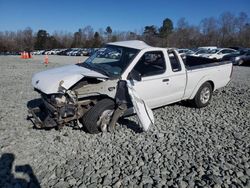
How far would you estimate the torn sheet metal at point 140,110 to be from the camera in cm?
464

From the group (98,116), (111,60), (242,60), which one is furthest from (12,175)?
(242,60)

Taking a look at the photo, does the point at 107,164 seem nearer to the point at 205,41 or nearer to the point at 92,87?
the point at 92,87

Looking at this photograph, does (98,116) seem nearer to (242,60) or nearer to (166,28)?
(242,60)

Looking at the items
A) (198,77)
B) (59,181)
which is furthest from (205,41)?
(59,181)

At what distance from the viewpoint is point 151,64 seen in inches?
227

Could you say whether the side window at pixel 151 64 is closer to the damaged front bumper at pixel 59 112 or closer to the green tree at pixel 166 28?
the damaged front bumper at pixel 59 112

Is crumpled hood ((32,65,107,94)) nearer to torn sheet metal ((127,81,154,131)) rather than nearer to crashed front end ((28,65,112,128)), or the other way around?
crashed front end ((28,65,112,128))

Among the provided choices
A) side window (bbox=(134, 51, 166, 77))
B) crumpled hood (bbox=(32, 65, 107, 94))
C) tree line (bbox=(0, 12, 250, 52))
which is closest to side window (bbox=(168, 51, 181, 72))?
side window (bbox=(134, 51, 166, 77))

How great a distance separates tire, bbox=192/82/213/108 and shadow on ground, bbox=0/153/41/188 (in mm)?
4693

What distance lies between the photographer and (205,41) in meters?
64.9

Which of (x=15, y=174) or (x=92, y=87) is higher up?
(x=92, y=87)

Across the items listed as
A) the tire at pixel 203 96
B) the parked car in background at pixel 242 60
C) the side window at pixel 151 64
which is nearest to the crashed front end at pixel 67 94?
the side window at pixel 151 64

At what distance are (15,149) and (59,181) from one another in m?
1.37

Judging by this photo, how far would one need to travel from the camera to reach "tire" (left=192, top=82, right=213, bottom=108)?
255 inches
